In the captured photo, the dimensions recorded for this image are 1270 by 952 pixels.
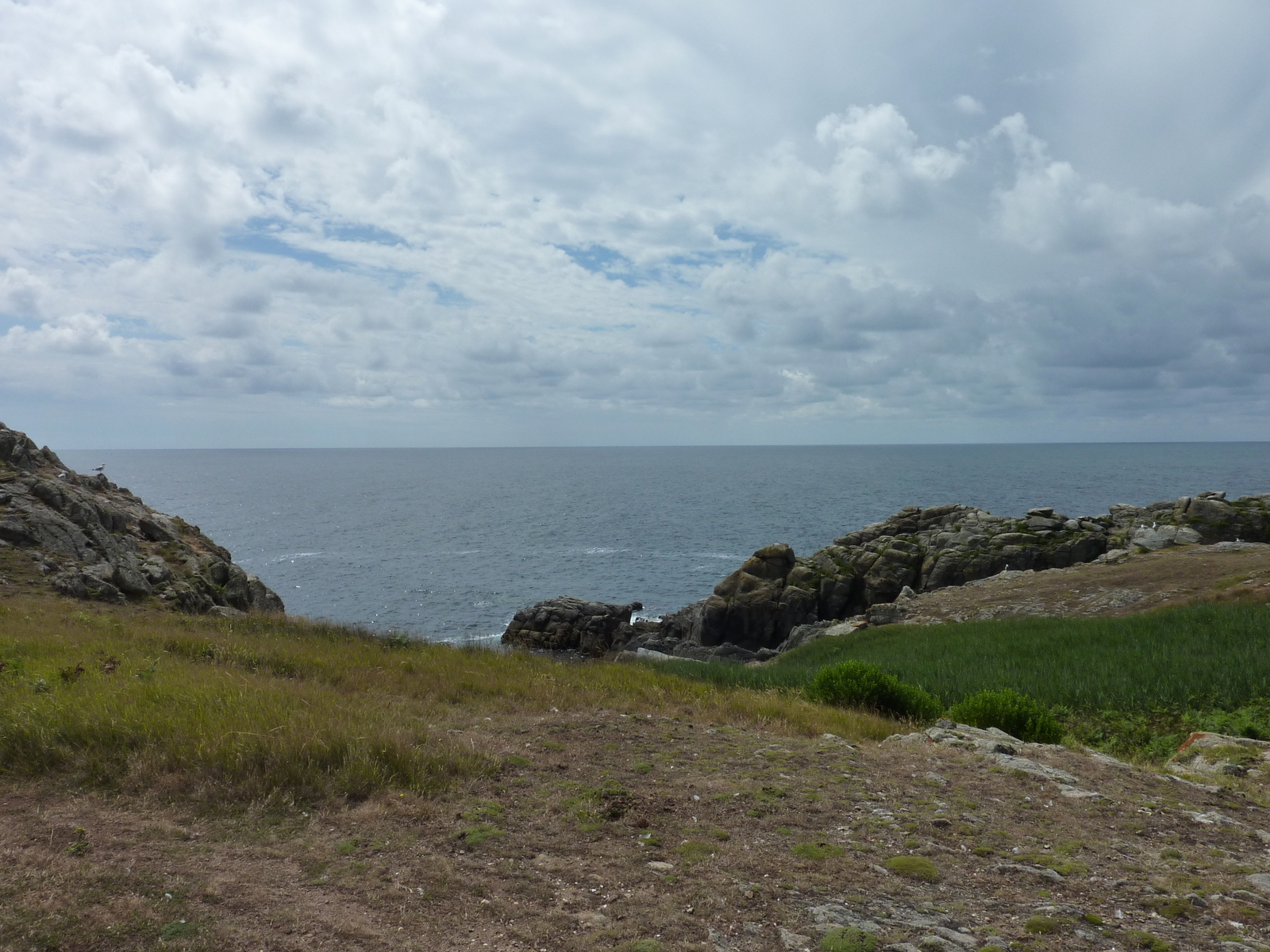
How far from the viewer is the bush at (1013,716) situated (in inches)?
529

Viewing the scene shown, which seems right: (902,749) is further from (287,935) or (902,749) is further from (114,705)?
(114,705)

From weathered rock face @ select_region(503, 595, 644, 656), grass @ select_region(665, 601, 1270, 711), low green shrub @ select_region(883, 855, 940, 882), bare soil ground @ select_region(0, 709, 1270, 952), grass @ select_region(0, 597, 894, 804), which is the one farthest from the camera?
weathered rock face @ select_region(503, 595, 644, 656)

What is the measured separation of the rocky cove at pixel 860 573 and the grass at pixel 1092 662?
56.1 feet

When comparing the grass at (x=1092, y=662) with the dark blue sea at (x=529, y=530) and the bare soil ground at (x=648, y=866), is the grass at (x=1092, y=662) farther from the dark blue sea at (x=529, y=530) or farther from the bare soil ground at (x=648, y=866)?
the dark blue sea at (x=529, y=530)

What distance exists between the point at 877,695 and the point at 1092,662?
7488mm

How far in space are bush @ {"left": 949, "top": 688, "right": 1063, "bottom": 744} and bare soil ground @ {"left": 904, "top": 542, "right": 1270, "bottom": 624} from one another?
19469mm

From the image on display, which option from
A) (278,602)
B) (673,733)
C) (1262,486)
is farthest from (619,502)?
(673,733)

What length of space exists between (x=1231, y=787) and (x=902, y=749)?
4.31m

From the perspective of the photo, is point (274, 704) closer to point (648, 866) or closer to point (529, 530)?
point (648, 866)

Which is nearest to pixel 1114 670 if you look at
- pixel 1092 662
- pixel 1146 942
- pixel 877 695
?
pixel 1092 662

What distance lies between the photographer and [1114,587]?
1303 inches

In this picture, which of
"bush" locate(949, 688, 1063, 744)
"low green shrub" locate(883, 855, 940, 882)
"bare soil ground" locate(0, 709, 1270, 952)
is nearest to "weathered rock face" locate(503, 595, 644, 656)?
"bush" locate(949, 688, 1063, 744)

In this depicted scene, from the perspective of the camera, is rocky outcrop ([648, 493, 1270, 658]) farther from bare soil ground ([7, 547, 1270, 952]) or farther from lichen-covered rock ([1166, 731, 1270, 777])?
bare soil ground ([7, 547, 1270, 952])

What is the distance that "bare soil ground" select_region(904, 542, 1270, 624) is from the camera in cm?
2992
